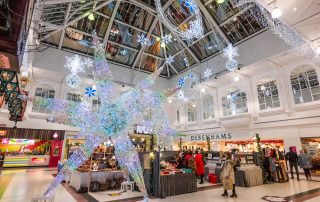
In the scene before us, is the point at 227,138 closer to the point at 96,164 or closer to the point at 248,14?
the point at 248,14

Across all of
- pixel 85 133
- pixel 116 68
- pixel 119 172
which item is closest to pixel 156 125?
pixel 119 172

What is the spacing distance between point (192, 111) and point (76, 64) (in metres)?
10.5

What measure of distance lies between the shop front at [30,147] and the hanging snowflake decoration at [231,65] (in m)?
12.9

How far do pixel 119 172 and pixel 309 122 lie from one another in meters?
9.59

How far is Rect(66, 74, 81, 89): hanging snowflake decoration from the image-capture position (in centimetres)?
1395

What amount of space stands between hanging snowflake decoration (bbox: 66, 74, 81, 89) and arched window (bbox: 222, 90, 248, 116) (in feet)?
37.0

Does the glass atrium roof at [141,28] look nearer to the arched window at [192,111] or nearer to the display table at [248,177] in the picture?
the arched window at [192,111]

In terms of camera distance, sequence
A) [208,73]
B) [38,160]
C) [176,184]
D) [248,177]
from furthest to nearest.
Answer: [208,73], [38,160], [248,177], [176,184]

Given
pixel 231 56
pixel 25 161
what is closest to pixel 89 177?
pixel 25 161

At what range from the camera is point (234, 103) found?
13.3 meters

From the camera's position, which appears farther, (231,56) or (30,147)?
(30,147)

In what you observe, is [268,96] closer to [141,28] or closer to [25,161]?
[141,28]

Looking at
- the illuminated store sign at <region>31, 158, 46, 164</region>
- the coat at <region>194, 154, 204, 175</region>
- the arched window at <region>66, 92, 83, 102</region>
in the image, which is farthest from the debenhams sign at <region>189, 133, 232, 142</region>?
the illuminated store sign at <region>31, 158, 46, 164</region>

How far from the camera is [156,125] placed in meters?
7.63
